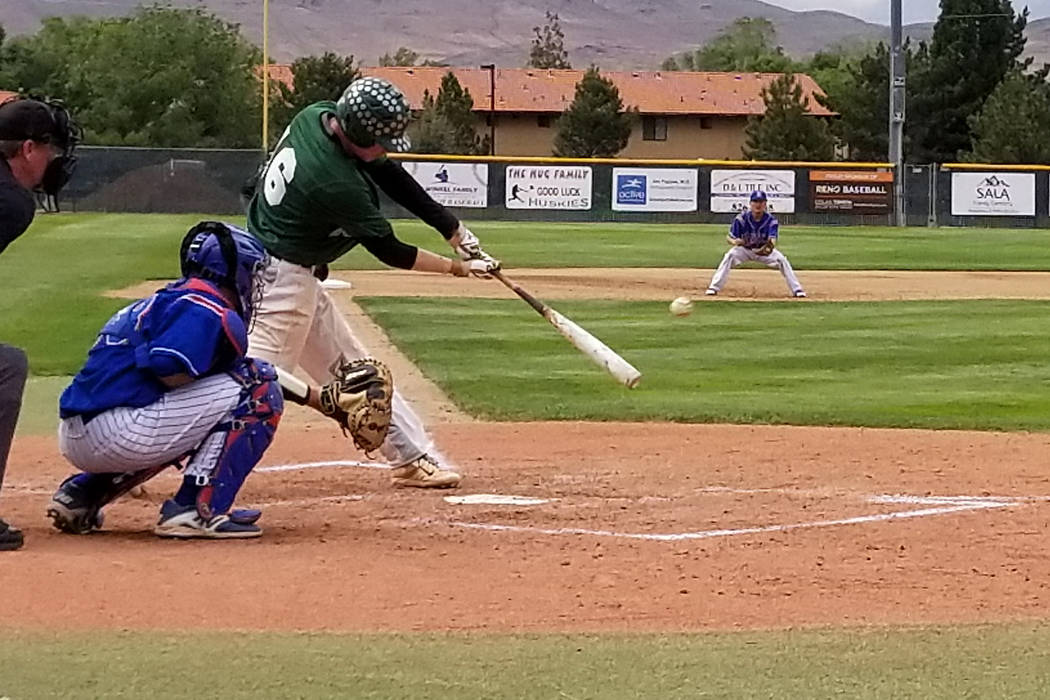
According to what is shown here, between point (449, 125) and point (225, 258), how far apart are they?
69628 mm

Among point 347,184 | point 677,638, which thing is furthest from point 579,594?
point 347,184

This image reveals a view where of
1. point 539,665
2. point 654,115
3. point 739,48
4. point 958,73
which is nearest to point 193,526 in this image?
point 539,665

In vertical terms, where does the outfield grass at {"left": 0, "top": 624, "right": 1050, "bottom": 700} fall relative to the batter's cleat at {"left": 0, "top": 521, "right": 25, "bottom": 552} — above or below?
below

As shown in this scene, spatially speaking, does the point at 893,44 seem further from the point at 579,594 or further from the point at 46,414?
the point at 579,594

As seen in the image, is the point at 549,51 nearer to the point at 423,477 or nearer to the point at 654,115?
the point at 654,115

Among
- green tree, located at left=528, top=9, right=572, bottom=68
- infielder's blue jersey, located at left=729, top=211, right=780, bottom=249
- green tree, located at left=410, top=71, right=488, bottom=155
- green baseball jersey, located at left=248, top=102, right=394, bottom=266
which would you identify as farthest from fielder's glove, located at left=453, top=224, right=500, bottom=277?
green tree, located at left=528, top=9, right=572, bottom=68

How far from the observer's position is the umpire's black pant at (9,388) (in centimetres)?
578

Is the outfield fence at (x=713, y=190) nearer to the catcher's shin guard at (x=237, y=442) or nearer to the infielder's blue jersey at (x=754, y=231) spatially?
the infielder's blue jersey at (x=754, y=231)

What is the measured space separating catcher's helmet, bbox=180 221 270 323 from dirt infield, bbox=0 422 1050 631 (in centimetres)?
98

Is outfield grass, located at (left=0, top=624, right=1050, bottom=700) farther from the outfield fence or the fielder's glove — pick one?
the outfield fence

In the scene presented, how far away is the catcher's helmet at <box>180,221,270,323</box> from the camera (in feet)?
20.0

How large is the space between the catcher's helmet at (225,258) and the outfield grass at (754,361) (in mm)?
4171

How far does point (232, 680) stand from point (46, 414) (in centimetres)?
661

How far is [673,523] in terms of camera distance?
21.9 ft
